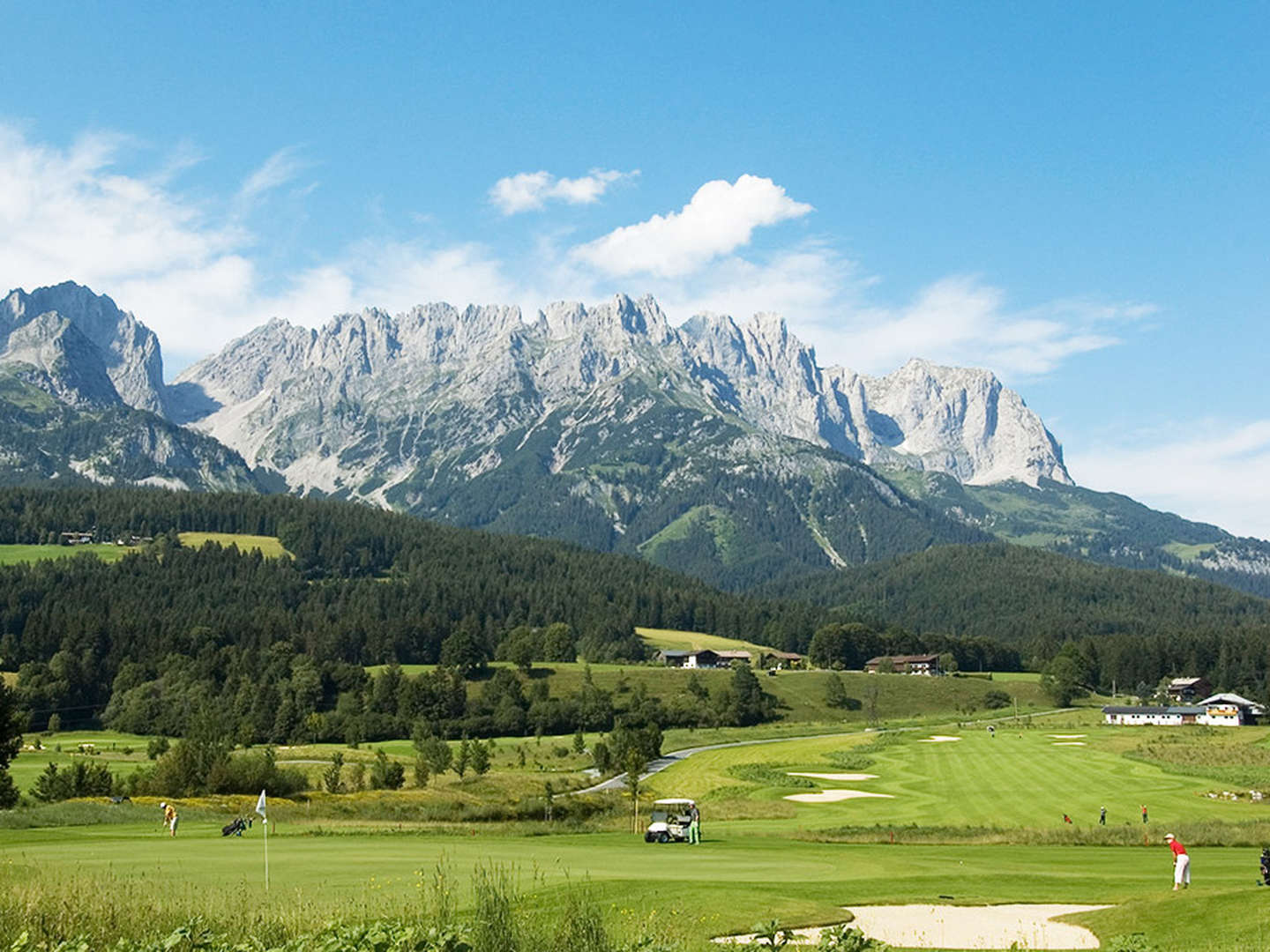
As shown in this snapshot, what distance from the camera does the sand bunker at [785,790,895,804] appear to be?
81750 mm

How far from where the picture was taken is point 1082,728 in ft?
481

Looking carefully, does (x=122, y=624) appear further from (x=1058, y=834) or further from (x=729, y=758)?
(x=1058, y=834)

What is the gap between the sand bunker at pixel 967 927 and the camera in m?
26.4

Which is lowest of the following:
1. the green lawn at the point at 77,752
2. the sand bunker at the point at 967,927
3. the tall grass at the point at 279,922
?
the green lawn at the point at 77,752

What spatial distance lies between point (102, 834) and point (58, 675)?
135m

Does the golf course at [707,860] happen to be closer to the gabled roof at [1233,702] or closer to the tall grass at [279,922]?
the tall grass at [279,922]

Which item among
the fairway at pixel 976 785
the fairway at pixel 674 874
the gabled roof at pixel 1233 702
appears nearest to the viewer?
the fairway at pixel 674 874

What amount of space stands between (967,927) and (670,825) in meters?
24.9

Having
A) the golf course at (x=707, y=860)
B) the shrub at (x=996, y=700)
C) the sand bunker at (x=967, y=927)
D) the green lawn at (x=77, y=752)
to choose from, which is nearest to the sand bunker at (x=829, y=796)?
the golf course at (x=707, y=860)

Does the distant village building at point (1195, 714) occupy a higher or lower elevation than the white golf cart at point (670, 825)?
lower

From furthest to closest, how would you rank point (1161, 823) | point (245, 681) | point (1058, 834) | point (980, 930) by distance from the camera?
point (245, 681), point (1161, 823), point (1058, 834), point (980, 930)

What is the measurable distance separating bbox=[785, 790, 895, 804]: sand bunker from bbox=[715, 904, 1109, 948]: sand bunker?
50246mm

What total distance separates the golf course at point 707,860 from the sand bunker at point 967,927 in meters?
0.29

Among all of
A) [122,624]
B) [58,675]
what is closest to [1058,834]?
[58,675]
